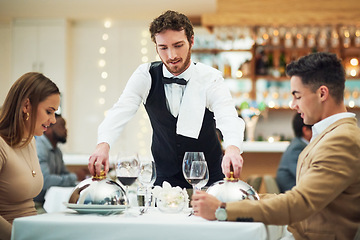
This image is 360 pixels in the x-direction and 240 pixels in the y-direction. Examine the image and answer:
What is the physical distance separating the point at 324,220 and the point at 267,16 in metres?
5.74

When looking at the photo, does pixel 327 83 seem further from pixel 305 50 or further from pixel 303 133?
pixel 305 50

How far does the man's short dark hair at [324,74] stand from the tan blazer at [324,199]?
0.53 feet

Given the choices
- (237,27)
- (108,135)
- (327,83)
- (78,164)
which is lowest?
(78,164)

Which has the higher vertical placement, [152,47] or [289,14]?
[289,14]

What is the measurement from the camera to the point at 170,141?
258 cm

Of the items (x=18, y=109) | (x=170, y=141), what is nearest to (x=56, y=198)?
(x=170, y=141)

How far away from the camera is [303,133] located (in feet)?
14.7

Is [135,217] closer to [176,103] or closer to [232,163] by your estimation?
[232,163]

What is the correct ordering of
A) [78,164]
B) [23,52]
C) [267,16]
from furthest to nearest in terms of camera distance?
[23,52] → [267,16] → [78,164]

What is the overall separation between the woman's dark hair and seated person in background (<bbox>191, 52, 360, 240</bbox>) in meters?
0.88

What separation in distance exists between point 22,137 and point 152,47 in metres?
6.03

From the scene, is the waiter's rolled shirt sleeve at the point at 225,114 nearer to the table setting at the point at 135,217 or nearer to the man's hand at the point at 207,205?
the table setting at the point at 135,217

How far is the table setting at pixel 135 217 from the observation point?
59.5 inches

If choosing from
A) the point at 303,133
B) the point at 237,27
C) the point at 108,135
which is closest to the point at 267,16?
the point at 237,27
